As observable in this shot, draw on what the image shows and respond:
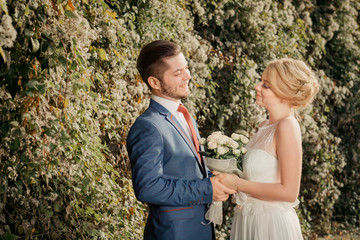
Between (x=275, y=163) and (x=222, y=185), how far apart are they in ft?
1.47

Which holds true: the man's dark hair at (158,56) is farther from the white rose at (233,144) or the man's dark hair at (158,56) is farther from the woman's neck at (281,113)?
the woman's neck at (281,113)

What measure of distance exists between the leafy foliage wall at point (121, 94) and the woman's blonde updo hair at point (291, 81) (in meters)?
1.16

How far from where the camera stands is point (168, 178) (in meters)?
2.28

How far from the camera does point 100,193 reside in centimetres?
323

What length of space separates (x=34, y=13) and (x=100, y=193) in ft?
4.63

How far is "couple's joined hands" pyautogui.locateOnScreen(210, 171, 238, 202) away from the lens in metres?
2.39

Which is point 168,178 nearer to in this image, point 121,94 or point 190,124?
point 190,124

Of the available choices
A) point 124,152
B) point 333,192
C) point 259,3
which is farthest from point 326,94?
point 124,152

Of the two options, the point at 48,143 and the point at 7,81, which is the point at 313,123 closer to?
the point at 48,143

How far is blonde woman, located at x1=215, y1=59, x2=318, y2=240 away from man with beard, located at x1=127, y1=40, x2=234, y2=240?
279 mm

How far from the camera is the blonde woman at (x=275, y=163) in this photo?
2527 millimetres

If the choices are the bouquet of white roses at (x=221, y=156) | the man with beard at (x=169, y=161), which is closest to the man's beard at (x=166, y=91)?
the man with beard at (x=169, y=161)

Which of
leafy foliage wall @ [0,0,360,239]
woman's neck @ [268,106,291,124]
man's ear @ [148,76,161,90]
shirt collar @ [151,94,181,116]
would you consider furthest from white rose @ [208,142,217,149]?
leafy foliage wall @ [0,0,360,239]

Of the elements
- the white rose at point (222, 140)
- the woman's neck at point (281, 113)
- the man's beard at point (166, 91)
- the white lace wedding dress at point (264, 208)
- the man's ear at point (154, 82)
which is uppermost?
the man's ear at point (154, 82)
